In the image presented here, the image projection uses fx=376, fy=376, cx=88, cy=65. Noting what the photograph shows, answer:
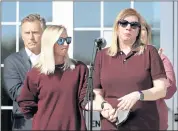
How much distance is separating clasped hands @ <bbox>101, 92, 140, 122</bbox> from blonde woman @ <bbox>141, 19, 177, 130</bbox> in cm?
23

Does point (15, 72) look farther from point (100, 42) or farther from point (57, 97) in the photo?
point (100, 42)

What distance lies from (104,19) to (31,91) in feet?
2.39

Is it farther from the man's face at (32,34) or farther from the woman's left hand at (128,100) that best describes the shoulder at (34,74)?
the woman's left hand at (128,100)

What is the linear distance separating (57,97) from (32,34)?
54 centimetres

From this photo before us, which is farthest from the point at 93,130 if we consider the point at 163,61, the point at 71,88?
the point at 163,61

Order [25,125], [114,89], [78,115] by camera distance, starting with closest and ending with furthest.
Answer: [114,89] < [78,115] < [25,125]

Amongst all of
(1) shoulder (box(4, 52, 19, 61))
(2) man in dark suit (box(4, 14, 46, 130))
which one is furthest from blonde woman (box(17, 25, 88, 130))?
(1) shoulder (box(4, 52, 19, 61))

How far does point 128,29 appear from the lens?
7.93 ft

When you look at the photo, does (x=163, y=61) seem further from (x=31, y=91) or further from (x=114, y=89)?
(x=31, y=91)

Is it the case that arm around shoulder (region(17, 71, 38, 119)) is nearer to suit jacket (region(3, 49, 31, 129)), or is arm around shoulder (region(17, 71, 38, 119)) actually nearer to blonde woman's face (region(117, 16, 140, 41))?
suit jacket (region(3, 49, 31, 129))

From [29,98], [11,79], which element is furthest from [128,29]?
[11,79]

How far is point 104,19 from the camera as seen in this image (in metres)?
2.71

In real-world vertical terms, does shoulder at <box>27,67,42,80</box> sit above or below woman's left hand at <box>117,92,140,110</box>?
above

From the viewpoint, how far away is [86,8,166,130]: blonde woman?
2.39 metres
